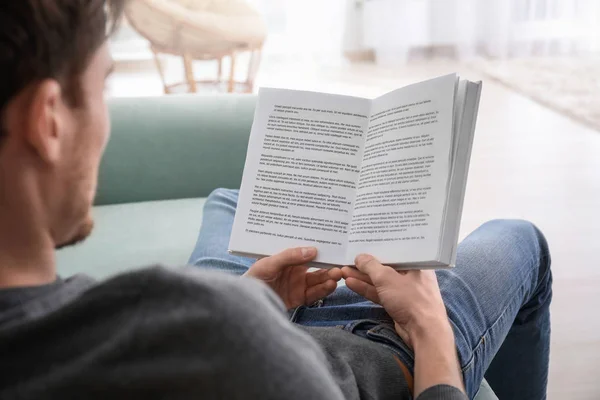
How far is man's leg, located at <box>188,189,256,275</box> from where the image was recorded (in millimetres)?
1042

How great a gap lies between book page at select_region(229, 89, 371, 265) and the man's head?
1.22 ft

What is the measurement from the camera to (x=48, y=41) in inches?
19.0

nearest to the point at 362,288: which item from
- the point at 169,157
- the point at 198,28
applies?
the point at 169,157

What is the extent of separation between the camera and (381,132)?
0.91 m

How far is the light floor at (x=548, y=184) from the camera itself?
151 centimetres

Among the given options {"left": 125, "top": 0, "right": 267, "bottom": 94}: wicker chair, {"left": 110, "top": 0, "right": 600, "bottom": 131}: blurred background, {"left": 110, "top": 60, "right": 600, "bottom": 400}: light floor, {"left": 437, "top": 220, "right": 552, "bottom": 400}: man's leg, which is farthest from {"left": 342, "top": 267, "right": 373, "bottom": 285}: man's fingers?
{"left": 110, "top": 0, "right": 600, "bottom": 131}: blurred background

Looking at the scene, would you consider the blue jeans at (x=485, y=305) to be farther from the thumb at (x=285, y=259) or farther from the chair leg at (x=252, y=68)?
the chair leg at (x=252, y=68)

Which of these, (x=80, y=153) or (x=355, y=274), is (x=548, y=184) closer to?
(x=355, y=274)

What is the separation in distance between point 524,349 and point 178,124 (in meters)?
0.82

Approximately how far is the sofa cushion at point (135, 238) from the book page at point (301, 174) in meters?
0.30

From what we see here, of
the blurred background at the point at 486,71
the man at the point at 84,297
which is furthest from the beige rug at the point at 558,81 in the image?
the man at the point at 84,297

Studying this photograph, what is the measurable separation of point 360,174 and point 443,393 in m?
0.33

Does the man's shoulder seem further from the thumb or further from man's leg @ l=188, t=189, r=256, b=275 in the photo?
man's leg @ l=188, t=189, r=256, b=275

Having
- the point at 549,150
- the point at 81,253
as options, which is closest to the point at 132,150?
the point at 81,253
